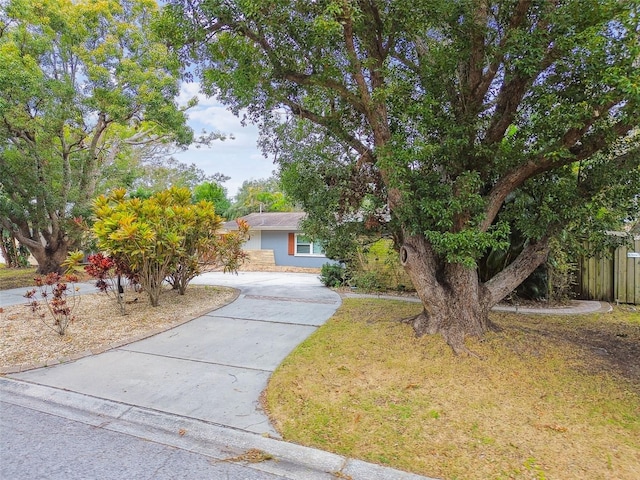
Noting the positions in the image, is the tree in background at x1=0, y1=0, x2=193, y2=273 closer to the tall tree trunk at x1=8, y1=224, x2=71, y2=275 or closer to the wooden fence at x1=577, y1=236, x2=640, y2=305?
the tall tree trunk at x1=8, y1=224, x2=71, y2=275

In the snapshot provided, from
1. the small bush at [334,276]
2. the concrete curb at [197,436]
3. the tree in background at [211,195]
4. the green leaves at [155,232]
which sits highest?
the tree in background at [211,195]

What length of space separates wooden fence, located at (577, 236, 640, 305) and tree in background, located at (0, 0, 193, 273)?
1191cm

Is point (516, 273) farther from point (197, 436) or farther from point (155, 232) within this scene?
point (155, 232)

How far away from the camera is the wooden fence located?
8.38 meters

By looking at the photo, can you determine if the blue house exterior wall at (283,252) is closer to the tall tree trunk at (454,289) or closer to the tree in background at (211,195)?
the tree in background at (211,195)

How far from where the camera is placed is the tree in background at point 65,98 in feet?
34.6

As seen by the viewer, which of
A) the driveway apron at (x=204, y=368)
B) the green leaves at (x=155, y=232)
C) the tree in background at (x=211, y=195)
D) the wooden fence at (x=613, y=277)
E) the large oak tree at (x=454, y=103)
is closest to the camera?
the driveway apron at (x=204, y=368)

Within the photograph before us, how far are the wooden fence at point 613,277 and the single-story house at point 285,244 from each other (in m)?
10.2

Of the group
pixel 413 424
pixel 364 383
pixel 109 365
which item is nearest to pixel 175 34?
pixel 109 365

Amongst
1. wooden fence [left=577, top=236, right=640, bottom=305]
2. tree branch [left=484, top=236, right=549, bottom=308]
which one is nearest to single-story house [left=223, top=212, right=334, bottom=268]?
wooden fence [left=577, top=236, right=640, bottom=305]

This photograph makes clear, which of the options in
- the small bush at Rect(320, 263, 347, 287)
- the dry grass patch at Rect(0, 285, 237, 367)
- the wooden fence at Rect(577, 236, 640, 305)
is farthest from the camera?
the small bush at Rect(320, 263, 347, 287)

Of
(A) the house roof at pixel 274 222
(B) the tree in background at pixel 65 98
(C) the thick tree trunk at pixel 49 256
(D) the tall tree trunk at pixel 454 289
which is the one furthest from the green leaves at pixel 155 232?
(A) the house roof at pixel 274 222

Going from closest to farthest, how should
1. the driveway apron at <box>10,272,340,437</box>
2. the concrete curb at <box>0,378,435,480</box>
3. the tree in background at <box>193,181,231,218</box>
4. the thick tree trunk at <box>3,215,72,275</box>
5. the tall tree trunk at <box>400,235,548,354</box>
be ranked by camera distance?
the concrete curb at <box>0,378,435,480</box> < the driveway apron at <box>10,272,340,437</box> < the tall tree trunk at <box>400,235,548,354</box> < the thick tree trunk at <box>3,215,72,275</box> < the tree in background at <box>193,181,231,218</box>

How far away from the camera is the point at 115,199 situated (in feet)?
26.1
